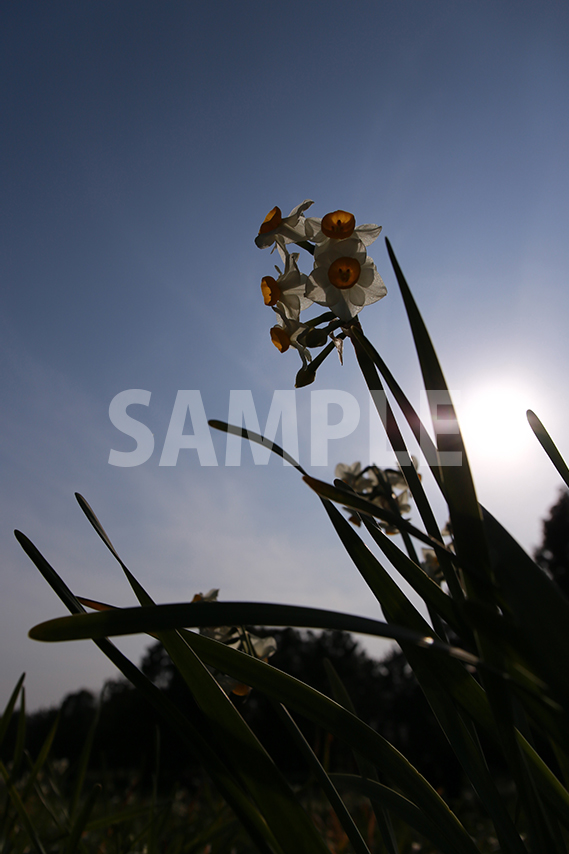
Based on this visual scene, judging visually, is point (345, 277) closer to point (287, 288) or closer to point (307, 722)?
point (287, 288)

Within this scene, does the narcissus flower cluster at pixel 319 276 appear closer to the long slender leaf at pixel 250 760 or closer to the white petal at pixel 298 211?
the white petal at pixel 298 211

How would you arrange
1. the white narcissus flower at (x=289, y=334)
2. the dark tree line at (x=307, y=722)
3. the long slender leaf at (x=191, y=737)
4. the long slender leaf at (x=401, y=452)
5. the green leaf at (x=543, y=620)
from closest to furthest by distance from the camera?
the green leaf at (x=543, y=620) → the long slender leaf at (x=191, y=737) → the long slender leaf at (x=401, y=452) → the white narcissus flower at (x=289, y=334) → the dark tree line at (x=307, y=722)

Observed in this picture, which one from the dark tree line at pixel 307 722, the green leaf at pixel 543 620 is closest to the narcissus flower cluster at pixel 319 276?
the green leaf at pixel 543 620

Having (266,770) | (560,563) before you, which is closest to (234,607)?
(266,770)

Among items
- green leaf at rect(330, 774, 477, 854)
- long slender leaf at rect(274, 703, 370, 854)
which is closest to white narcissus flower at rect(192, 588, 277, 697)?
green leaf at rect(330, 774, 477, 854)

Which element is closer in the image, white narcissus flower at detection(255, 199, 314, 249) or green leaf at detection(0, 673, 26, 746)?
white narcissus flower at detection(255, 199, 314, 249)

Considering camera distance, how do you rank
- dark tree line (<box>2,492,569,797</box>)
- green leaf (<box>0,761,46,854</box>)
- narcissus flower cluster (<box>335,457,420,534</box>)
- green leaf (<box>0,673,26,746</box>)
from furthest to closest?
dark tree line (<box>2,492,569,797</box>), narcissus flower cluster (<box>335,457,420,534</box>), green leaf (<box>0,673,26,746</box>), green leaf (<box>0,761,46,854</box>)

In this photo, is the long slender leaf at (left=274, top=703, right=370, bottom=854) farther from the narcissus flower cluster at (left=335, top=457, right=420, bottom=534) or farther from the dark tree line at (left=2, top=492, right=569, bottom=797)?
the dark tree line at (left=2, top=492, right=569, bottom=797)
